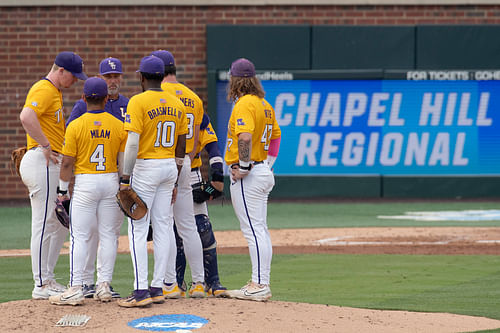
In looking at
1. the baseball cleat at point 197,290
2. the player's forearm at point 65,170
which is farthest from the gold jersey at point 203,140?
the player's forearm at point 65,170

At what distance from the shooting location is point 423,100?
826 inches

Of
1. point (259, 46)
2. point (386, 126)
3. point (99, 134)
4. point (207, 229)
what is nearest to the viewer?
point (99, 134)

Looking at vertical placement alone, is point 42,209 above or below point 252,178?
below

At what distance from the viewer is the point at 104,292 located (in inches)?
303

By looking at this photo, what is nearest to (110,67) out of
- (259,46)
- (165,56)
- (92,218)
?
(165,56)

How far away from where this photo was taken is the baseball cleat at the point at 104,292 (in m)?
7.68

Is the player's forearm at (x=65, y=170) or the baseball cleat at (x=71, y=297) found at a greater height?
the player's forearm at (x=65, y=170)

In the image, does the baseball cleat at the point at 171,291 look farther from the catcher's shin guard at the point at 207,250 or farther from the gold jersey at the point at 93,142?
the gold jersey at the point at 93,142

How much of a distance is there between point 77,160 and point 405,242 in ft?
23.8

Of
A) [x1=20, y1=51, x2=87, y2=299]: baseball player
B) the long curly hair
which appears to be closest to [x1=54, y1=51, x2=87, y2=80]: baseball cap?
[x1=20, y1=51, x2=87, y2=299]: baseball player

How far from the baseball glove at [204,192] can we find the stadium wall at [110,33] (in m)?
13.3

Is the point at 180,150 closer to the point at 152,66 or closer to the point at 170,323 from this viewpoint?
the point at 152,66

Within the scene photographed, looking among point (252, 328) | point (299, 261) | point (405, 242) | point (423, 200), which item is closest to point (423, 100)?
point (423, 200)

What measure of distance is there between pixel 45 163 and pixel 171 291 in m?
1.56
